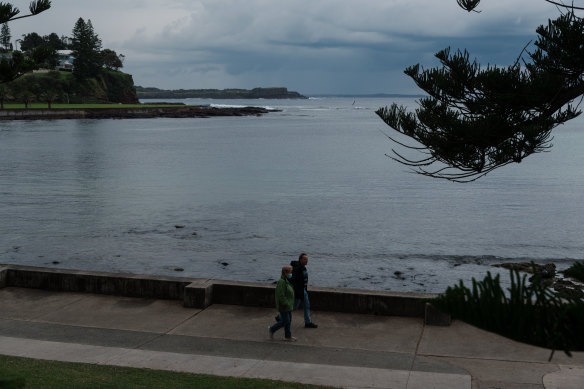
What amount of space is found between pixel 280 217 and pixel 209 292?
22.5 metres

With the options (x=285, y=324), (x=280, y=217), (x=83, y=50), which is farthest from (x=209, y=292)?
(x=83, y=50)

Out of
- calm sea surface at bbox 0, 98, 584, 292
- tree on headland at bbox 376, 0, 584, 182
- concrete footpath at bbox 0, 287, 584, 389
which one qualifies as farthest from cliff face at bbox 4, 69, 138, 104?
tree on headland at bbox 376, 0, 584, 182

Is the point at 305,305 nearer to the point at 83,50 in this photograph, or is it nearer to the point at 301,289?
the point at 301,289

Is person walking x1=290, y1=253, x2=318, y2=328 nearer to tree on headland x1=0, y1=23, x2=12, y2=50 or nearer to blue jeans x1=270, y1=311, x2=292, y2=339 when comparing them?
blue jeans x1=270, y1=311, x2=292, y2=339

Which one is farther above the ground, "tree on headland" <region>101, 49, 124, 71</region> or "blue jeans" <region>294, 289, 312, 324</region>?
"tree on headland" <region>101, 49, 124, 71</region>

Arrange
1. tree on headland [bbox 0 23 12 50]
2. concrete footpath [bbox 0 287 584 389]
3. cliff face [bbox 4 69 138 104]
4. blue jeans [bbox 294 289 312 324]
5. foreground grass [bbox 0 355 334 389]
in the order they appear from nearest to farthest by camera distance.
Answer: foreground grass [bbox 0 355 334 389] < concrete footpath [bbox 0 287 584 389] < blue jeans [bbox 294 289 312 324] < cliff face [bbox 4 69 138 104] < tree on headland [bbox 0 23 12 50]

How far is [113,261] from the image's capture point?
83.8 feet

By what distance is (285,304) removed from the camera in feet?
34.7

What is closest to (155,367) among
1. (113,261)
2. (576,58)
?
(576,58)

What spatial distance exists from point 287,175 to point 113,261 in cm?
3079

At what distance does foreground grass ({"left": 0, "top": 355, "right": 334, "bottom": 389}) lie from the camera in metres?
8.09

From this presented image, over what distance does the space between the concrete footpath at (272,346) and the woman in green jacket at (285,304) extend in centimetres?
21

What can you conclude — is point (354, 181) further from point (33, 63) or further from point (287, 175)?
point (33, 63)

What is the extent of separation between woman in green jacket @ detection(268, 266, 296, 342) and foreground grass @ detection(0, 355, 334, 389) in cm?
214
